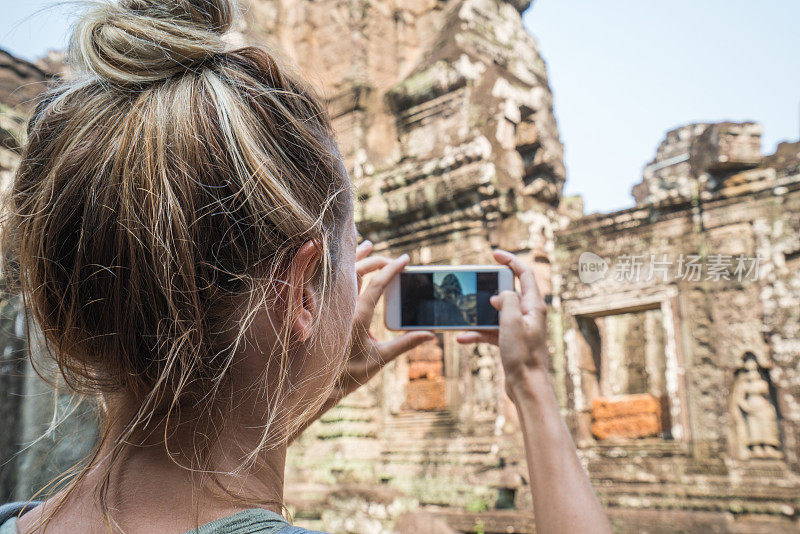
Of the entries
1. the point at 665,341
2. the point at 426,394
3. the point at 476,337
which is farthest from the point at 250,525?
the point at 426,394

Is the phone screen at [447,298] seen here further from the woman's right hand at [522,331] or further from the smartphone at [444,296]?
the woman's right hand at [522,331]

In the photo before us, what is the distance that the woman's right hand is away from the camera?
100cm

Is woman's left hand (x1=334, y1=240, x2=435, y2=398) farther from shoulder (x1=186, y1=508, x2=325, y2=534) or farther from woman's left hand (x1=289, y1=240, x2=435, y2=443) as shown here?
shoulder (x1=186, y1=508, x2=325, y2=534)

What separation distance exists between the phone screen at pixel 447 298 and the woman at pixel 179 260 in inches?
22.0

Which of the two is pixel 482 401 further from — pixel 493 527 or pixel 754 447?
pixel 754 447

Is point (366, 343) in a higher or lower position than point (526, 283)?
lower

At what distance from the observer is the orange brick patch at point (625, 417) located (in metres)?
4.82

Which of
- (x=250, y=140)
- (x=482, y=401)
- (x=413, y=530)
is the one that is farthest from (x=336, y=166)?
(x=482, y=401)

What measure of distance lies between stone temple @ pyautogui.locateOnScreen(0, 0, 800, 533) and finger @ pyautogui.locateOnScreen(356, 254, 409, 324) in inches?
126

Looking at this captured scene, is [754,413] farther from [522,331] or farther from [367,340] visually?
[367,340]

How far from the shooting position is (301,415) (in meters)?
0.72

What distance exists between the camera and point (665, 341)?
4656mm

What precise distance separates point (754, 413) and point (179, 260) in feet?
14.8

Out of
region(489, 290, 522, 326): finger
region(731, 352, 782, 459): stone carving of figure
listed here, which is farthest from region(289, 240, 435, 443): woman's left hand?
region(731, 352, 782, 459): stone carving of figure
